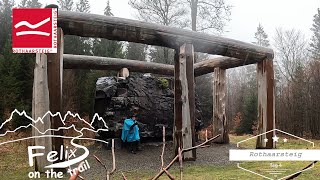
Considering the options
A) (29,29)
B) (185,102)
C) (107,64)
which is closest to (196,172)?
(185,102)

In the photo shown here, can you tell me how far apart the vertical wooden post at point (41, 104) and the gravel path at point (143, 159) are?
0.70m

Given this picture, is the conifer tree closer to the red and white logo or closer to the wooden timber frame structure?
the wooden timber frame structure

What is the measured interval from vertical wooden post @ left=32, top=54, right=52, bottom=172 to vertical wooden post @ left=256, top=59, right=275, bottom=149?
16.3ft

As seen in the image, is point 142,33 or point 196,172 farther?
point 142,33

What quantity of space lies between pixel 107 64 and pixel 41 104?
4.68 meters

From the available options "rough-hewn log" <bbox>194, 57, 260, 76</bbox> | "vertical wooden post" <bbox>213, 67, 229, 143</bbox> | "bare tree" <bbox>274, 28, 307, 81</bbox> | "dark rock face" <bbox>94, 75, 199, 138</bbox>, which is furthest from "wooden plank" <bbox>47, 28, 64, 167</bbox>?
"bare tree" <bbox>274, 28, 307, 81</bbox>

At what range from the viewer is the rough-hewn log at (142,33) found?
5.50m

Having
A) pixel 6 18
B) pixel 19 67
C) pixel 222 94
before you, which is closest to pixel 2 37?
pixel 6 18

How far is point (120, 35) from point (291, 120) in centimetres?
862

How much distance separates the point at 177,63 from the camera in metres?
6.73

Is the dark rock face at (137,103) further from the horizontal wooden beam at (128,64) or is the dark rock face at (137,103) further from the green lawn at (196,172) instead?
the green lawn at (196,172)

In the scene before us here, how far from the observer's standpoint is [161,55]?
19.5 m

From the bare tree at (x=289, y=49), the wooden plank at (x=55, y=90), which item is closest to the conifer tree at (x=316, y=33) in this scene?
the bare tree at (x=289, y=49)

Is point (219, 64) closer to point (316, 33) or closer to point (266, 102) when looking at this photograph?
point (266, 102)
